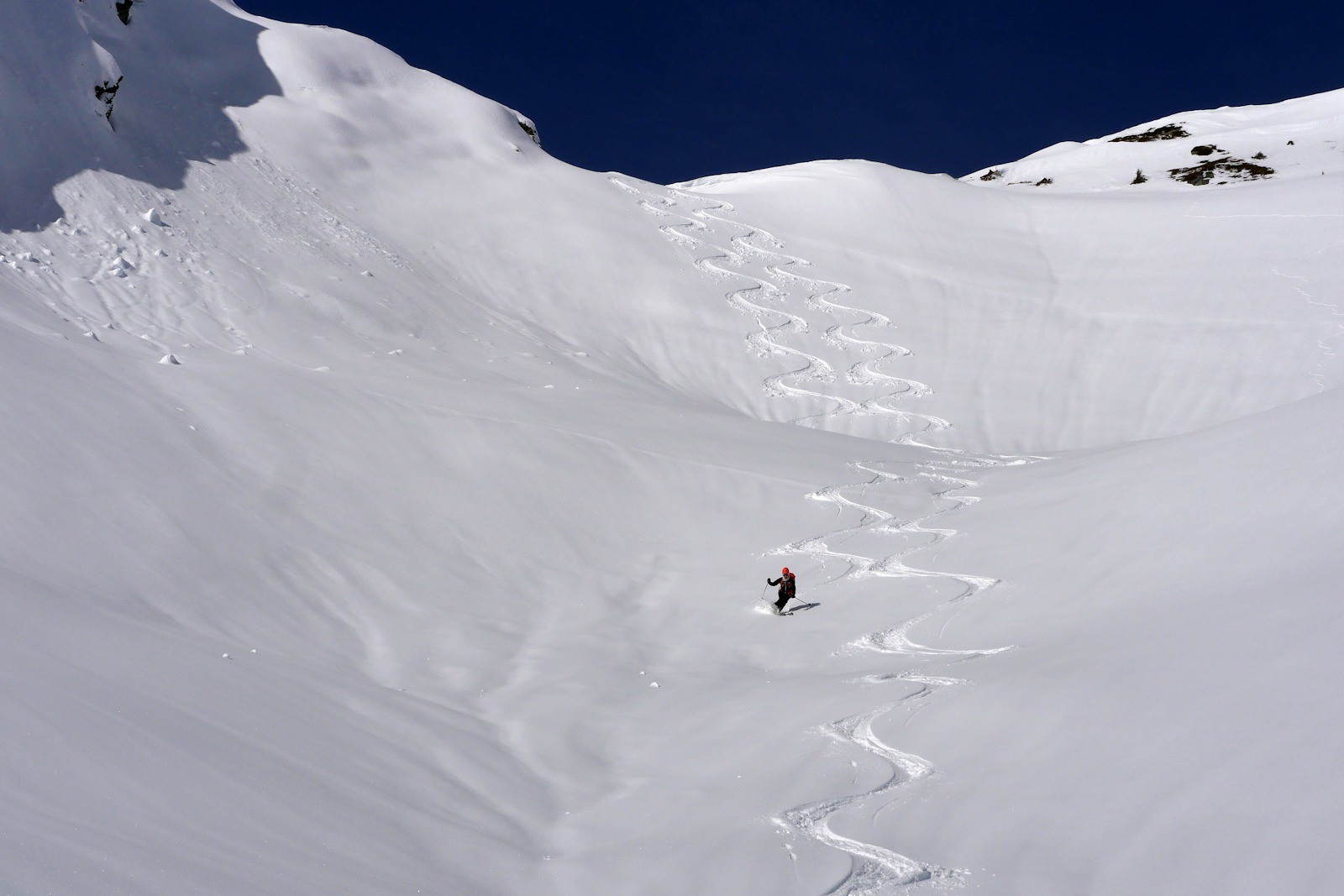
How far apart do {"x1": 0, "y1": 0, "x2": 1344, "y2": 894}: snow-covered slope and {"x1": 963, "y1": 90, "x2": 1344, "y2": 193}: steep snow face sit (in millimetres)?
10636

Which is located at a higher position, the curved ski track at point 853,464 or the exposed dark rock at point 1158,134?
the exposed dark rock at point 1158,134

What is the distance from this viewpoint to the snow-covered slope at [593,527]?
496 centimetres

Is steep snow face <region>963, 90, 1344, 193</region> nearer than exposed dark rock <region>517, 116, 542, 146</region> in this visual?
No

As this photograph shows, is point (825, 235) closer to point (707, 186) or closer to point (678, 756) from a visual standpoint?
point (707, 186)

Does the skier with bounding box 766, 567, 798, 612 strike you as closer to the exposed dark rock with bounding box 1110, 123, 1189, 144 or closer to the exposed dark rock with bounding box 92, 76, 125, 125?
the exposed dark rock with bounding box 92, 76, 125, 125

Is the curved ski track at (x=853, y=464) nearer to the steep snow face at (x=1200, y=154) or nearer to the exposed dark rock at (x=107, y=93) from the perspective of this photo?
the exposed dark rock at (x=107, y=93)

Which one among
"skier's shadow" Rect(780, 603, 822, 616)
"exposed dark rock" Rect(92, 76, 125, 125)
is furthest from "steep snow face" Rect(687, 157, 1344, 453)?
"exposed dark rock" Rect(92, 76, 125, 125)

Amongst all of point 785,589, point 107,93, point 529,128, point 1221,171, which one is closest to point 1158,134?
point 1221,171

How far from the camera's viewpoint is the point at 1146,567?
28.9 ft

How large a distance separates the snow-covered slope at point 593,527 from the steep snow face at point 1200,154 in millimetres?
10636

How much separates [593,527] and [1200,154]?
38.9m

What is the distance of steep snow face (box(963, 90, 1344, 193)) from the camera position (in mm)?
38594

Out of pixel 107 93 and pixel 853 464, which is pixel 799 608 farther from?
pixel 107 93

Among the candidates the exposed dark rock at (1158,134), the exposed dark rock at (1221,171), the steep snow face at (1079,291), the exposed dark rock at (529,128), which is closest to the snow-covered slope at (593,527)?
the steep snow face at (1079,291)
